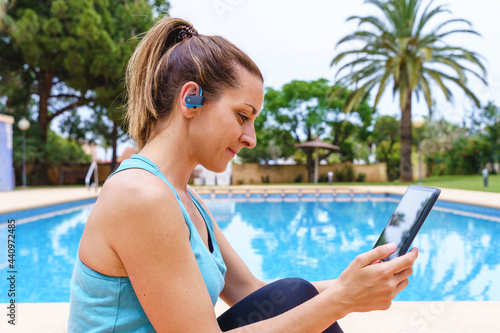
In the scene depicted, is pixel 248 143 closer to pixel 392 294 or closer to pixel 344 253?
pixel 392 294

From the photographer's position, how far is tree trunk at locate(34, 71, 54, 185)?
58.3ft

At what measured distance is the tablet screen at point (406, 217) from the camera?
0.95m

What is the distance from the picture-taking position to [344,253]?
5.50 metres

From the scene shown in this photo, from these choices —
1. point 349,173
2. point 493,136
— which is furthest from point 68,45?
point 493,136

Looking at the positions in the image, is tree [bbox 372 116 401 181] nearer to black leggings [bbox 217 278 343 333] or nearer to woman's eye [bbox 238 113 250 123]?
black leggings [bbox 217 278 343 333]

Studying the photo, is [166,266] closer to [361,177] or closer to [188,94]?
[188,94]

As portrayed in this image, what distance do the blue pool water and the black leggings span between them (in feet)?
10.7

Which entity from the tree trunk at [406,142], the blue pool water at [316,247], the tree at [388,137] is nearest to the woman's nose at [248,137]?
the blue pool water at [316,247]

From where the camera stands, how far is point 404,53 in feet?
48.8

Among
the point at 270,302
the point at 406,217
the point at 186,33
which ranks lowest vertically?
the point at 270,302

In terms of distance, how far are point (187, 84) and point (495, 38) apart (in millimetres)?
19030

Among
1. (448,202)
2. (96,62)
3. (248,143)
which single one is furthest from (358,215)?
(96,62)

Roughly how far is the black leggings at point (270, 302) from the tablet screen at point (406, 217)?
0.27 metres

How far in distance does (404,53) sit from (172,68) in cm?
1569
